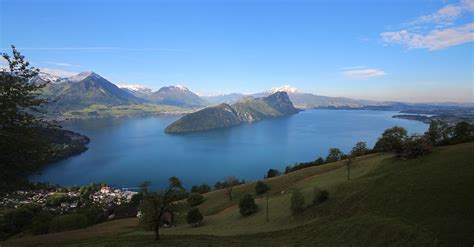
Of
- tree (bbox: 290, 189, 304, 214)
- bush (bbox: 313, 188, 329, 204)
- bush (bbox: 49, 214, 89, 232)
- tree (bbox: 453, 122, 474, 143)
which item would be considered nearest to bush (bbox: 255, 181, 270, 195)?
tree (bbox: 290, 189, 304, 214)

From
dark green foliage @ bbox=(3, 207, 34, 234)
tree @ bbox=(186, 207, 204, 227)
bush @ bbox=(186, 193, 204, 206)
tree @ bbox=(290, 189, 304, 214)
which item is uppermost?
tree @ bbox=(290, 189, 304, 214)

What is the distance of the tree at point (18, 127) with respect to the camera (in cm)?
1795

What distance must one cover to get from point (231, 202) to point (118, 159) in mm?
142034

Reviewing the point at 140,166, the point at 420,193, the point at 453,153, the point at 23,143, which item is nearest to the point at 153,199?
the point at 23,143

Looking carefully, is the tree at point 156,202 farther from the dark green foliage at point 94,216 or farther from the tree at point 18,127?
the dark green foliage at point 94,216

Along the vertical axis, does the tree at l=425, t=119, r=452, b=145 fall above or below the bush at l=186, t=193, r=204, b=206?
above

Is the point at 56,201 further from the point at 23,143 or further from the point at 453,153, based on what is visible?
the point at 453,153

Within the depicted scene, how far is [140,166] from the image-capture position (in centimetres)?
16925

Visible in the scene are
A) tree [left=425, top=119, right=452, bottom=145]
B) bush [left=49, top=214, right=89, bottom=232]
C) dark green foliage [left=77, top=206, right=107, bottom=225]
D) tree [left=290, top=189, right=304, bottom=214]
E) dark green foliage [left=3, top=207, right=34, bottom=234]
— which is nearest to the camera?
tree [left=290, top=189, right=304, bottom=214]

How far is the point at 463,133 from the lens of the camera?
70.9 meters

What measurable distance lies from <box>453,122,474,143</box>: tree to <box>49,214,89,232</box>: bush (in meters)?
80.9

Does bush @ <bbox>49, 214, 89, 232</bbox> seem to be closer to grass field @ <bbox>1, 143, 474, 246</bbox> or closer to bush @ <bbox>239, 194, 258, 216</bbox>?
grass field @ <bbox>1, 143, 474, 246</bbox>

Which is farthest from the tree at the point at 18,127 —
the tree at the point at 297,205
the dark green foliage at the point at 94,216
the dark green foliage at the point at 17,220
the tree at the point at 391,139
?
the dark green foliage at the point at 17,220

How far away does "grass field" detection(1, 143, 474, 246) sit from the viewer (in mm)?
27016
